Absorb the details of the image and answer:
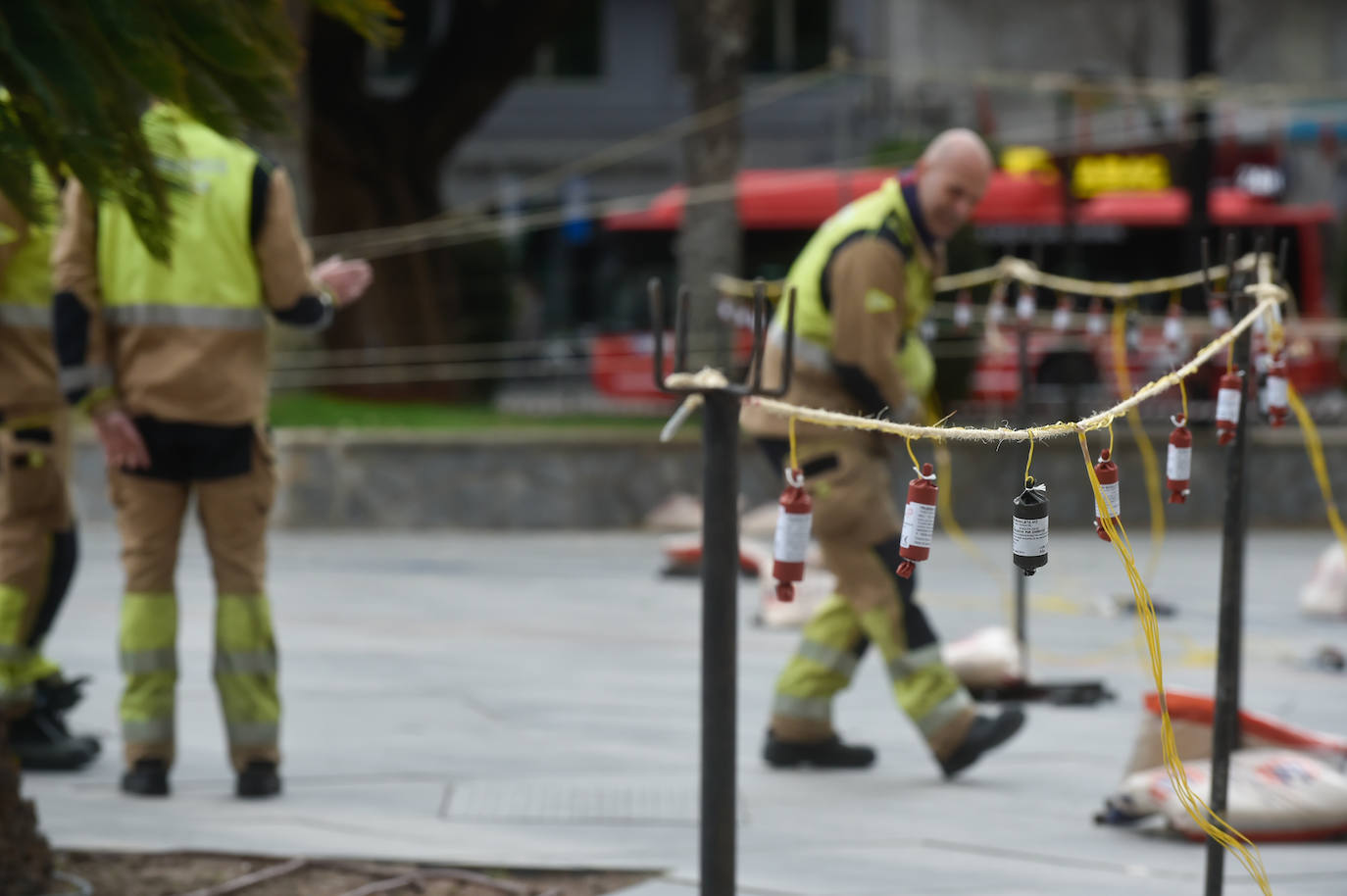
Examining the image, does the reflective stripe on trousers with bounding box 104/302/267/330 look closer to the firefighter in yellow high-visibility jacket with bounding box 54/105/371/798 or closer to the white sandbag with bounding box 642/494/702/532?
the firefighter in yellow high-visibility jacket with bounding box 54/105/371/798

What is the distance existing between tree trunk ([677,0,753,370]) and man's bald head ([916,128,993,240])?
8.42 metres

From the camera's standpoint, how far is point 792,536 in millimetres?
3434

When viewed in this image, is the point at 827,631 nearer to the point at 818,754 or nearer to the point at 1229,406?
the point at 818,754

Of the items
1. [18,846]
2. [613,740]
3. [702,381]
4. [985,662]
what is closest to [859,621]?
[613,740]

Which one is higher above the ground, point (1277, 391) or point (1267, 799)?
point (1277, 391)

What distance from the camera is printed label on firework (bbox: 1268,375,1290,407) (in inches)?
167

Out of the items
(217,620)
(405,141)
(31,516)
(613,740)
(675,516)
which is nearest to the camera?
(217,620)

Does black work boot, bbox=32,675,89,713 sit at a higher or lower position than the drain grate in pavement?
higher

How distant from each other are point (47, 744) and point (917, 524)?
3405 millimetres

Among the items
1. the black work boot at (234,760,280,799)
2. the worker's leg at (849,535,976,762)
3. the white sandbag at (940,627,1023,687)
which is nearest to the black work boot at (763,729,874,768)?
the worker's leg at (849,535,976,762)

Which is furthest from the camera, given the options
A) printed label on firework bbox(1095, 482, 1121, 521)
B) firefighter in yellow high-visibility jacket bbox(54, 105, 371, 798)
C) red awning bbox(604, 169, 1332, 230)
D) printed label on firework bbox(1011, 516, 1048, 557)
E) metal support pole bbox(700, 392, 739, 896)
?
red awning bbox(604, 169, 1332, 230)

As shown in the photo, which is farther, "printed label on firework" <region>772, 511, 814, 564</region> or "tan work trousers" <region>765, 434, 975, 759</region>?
"tan work trousers" <region>765, 434, 975, 759</region>

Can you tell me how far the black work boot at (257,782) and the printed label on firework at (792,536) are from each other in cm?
219

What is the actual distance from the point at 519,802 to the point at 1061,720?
217cm
